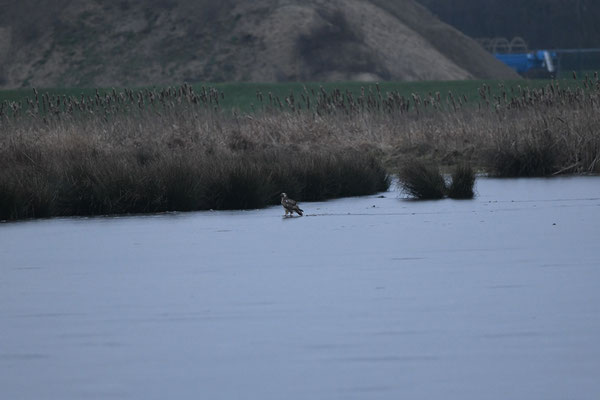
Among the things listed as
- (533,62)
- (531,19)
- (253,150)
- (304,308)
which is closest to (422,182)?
(253,150)

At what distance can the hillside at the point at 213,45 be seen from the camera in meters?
86.3

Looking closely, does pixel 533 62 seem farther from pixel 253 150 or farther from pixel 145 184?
pixel 145 184

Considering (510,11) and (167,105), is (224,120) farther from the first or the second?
(510,11)

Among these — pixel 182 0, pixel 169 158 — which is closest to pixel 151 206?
pixel 169 158

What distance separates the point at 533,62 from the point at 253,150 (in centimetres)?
7816

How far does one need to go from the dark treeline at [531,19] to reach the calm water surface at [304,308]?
11159 cm

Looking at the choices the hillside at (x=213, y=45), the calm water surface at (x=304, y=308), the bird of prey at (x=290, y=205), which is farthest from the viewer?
the hillside at (x=213, y=45)

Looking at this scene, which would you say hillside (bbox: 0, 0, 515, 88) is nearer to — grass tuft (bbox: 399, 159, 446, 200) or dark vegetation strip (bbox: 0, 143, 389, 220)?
dark vegetation strip (bbox: 0, 143, 389, 220)

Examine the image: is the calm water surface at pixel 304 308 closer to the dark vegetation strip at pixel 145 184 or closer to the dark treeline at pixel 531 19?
the dark vegetation strip at pixel 145 184

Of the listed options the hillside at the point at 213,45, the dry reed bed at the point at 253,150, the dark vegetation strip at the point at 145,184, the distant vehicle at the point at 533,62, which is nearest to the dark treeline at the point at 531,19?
the distant vehicle at the point at 533,62

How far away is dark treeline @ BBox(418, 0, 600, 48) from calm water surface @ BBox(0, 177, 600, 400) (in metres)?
112

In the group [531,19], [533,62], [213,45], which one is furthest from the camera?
[531,19]

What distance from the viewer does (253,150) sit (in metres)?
29.8

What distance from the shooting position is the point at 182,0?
96.1m
